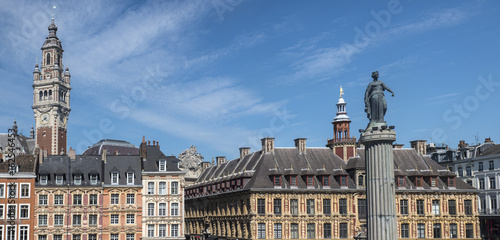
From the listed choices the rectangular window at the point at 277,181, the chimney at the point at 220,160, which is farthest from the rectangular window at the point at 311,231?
the chimney at the point at 220,160

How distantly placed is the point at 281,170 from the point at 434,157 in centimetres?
3671

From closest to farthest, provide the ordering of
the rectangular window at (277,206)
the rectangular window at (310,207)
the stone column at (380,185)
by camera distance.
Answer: the stone column at (380,185) → the rectangular window at (277,206) → the rectangular window at (310,207)

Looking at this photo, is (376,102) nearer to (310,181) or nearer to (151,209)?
(310,181)

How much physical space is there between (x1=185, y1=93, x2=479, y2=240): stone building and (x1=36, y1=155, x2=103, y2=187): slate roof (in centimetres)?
1591

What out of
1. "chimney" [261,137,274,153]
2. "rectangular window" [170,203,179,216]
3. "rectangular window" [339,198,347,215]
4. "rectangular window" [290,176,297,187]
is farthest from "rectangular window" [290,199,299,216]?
"rectangular window" [170,203,179,216]

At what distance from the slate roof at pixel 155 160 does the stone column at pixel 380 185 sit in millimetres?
39735

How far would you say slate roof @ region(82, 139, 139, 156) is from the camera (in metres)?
118

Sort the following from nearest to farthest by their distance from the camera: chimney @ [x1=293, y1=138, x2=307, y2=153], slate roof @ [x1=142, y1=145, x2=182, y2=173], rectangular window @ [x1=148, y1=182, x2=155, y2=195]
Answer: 1. rectangular window @ [x1=148, y1=182, x2=155, y2=195]
2. slate roof @ [x1=142, y1=145, x2=182, y2=173]
3. chimney @ [x1=293, y1=138, x2=307, y2=153]

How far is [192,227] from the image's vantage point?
8712 cm

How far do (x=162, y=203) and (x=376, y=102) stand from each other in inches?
1594

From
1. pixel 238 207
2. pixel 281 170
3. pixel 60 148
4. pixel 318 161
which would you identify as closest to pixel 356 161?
pixel 318 161

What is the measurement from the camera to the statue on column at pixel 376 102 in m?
30.7

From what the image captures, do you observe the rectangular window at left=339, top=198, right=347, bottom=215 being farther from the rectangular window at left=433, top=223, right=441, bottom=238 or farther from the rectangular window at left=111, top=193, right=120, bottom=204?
the rectangular window at left=111, top=193, right=120, bottom=204

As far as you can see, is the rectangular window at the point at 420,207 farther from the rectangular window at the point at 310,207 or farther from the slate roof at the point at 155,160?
the slate roof at the point at 155,160
